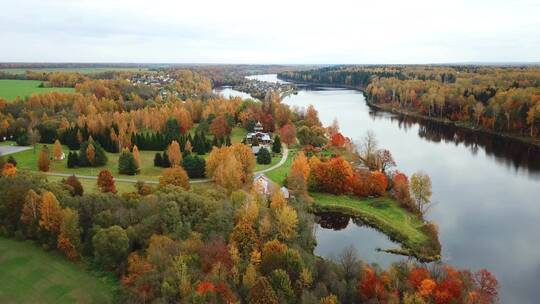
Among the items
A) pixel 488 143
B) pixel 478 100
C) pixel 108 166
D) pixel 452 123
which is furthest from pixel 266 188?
pixel 478 100

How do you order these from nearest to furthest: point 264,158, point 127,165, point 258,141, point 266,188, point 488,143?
point 266,188 → point 127,165 → point 264,158 → point 258,141 → point 488,143

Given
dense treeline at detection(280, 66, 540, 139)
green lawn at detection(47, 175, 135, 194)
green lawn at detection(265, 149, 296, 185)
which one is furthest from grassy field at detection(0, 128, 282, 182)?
dense treeline at detection(280, 66, 540, 139)

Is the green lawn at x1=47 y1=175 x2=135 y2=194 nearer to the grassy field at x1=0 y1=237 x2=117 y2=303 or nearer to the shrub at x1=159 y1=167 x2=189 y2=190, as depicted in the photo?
the shrub at x1=159 y1=167 x2=189 y2=190

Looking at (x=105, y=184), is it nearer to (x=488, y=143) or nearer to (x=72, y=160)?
(x=72, y=160)

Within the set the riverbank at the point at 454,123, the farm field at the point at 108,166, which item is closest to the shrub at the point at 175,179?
the farm field at the point at 108,166

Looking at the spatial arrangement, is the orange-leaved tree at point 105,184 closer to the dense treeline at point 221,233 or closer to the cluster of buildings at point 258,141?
the dense treeline at point 221,233

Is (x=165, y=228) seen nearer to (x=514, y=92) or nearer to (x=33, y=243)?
(x=33, y=243)

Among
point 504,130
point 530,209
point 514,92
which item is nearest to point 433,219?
point 530,209
